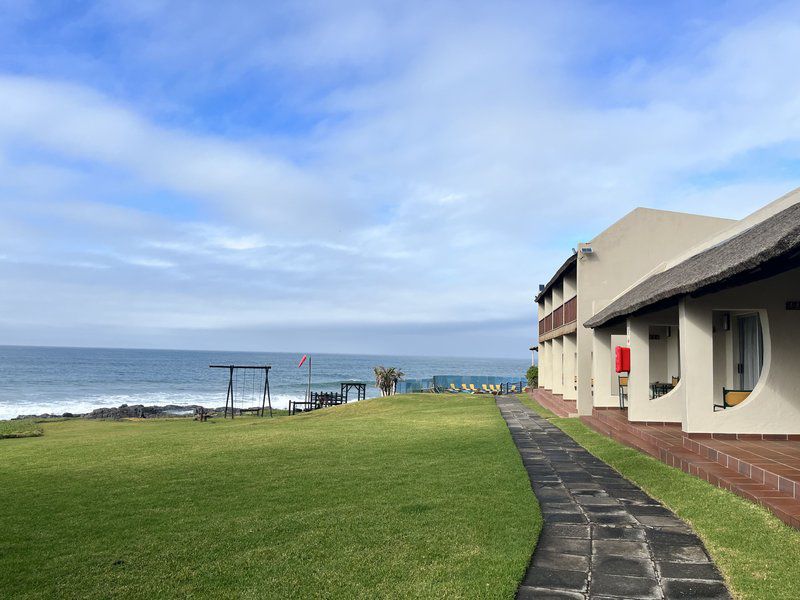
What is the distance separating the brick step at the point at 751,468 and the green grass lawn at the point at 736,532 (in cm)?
45

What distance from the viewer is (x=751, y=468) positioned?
6781 mm

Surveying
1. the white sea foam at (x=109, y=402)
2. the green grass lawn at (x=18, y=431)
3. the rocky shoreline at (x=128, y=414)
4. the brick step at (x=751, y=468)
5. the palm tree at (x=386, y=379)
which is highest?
the brick step at (x=751, y=468)

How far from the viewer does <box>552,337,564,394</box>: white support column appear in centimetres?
2238

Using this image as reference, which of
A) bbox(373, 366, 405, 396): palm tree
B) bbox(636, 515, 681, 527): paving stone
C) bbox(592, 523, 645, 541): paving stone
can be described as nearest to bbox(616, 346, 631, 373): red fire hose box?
bbox(636, 515, 681, 527): paving stone

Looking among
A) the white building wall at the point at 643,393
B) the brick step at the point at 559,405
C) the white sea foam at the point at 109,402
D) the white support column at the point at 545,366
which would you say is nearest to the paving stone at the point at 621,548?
the white building wall at the point at 643,393

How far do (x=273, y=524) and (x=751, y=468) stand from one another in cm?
534

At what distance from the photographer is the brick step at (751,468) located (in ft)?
19.8

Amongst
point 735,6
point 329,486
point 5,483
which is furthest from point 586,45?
point 5,483

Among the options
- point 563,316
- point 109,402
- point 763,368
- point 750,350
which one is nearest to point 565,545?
point 763,368

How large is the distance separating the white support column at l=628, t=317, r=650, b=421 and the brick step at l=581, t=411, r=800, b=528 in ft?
1.59

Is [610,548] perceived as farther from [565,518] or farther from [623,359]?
[623,359]

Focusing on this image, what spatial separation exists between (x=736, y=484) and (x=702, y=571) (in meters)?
2.60

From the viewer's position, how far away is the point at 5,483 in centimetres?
852

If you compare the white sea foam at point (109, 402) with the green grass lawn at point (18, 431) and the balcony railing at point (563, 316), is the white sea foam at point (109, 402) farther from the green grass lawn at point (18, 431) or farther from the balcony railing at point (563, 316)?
the balcony railing at point (563, 316)
